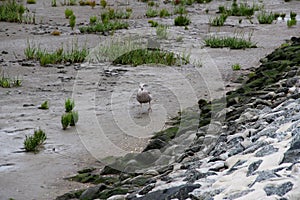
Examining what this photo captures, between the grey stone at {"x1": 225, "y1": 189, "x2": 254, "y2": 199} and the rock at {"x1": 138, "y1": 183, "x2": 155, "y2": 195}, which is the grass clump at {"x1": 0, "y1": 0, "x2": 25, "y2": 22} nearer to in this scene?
the rock at {"x1": 138, "y1": 183, "x2": 155, "y2": 195}

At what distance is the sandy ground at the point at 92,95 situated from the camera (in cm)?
816

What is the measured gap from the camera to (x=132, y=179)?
6.98 m

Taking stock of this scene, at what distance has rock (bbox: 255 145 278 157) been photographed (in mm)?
5719

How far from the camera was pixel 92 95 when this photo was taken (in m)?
11.8

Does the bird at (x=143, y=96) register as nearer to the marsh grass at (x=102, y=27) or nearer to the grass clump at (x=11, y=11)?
the marsh grass at (x=102, y=27)

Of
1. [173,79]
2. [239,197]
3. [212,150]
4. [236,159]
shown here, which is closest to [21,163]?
[212,150]

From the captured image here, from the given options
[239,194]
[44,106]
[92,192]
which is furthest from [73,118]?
[239,194]

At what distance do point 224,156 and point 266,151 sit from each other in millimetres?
656

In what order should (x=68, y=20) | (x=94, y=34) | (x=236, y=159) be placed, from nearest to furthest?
A: (x=236, y=159)
(x=94, y=34)
(x=68, y=20)

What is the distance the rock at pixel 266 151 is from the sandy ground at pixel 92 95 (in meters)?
2.30

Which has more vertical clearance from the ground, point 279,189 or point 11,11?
point 279,189

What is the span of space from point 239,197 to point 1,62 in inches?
408

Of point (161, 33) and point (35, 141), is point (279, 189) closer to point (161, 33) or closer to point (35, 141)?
point (35, 141)

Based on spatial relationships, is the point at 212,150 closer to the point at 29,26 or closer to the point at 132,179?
the point at 132,179
